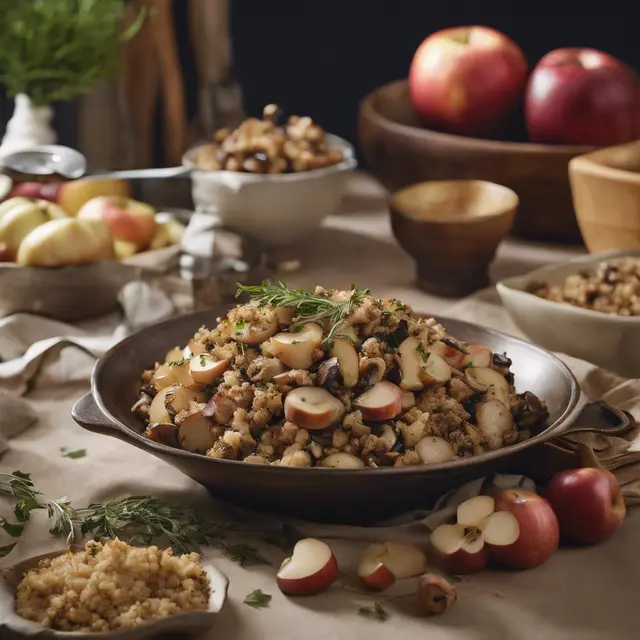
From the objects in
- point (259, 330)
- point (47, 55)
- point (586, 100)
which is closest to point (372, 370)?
point (259, 330)

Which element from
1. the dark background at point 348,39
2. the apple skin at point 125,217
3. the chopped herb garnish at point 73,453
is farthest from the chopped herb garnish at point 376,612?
the dark background at point 348,39

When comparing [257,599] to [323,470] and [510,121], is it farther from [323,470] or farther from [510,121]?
[510,121]

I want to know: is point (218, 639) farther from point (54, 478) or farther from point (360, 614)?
point (54, 478)

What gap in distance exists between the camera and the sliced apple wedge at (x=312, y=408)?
1021 millimetres

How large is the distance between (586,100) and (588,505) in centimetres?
110

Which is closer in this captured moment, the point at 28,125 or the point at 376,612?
the point at 376,612

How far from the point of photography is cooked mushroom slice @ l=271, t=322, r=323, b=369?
107cm

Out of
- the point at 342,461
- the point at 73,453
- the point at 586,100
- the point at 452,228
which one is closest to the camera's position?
the point at 342,461

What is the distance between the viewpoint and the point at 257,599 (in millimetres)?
964

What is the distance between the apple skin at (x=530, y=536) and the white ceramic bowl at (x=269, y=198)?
96 cm

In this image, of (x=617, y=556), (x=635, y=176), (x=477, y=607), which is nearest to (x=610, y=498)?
(x=617, y=556)

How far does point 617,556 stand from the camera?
1.06 meters

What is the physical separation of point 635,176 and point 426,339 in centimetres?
70

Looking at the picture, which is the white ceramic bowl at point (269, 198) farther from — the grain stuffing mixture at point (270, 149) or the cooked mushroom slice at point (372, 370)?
the cooked mushroom slice at point (372, 370)
